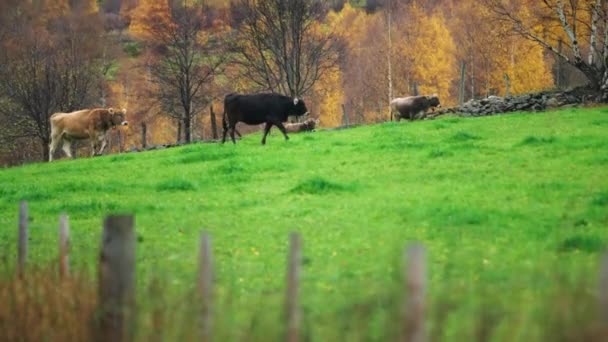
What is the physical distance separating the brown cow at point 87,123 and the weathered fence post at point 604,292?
27.2 metres

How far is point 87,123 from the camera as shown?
28.4 m

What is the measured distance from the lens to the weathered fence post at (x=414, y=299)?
107 inches

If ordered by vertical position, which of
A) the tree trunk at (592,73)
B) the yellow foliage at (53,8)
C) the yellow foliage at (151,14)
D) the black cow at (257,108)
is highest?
the yellow foliage at (53,8)

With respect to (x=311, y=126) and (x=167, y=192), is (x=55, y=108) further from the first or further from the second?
(x=167, y=192)

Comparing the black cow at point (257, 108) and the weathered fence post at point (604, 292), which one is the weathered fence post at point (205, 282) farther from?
the black cow at point (257, 108)

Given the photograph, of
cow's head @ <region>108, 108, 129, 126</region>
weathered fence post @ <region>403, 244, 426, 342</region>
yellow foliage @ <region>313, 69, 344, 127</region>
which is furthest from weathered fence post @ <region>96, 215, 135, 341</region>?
yellow foliage @ <region>313, 69, 344, 127</region>

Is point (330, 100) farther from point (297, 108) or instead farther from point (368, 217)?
point (368, 217)

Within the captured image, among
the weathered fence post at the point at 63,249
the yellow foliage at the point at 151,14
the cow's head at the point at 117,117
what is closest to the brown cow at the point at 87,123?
the cow's head at the point at 117,117

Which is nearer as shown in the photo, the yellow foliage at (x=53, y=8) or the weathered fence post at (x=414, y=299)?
the weathered fence post at (x=414, y=299)

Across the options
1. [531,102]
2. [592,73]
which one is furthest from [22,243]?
[592,73]

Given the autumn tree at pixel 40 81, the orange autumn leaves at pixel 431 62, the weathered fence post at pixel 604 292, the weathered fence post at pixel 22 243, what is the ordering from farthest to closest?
the orange autumn leaves at pixel 431 62
the autumn tree at pixel 40 81
the weathered fence post at pixel 22 243
the weathered fence post at pixel 604 292

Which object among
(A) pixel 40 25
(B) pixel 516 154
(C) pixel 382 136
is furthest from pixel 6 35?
(B) pixel 516 154

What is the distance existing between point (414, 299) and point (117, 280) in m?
2.14

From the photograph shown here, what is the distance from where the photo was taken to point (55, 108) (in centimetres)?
3703
